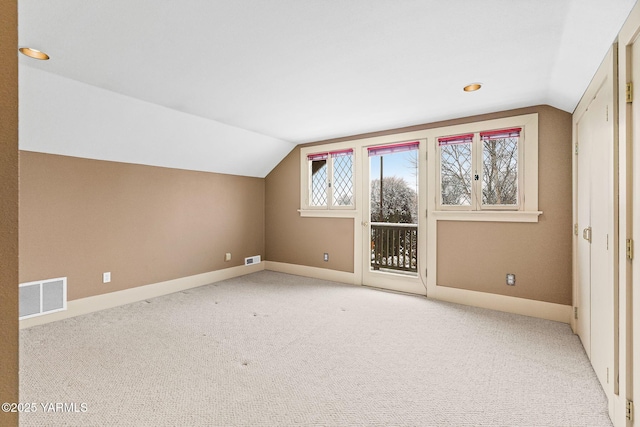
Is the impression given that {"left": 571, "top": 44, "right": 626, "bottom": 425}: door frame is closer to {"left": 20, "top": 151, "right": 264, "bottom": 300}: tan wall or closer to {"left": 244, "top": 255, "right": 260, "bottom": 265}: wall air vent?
{"left": 20, "top": 151, "right": 264, "bottom": 300}: tan wall

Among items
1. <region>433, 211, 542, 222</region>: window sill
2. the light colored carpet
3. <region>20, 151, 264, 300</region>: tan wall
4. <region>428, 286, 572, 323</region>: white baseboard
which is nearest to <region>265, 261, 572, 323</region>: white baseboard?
<region>428, 286, 572, 323</region>: white baseboard

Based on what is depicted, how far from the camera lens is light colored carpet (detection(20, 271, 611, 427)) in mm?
1744

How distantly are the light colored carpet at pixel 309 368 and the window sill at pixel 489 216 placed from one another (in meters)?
1.01

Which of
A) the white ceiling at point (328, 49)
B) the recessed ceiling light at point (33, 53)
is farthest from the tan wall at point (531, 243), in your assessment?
the recessed ceiling light at point (33, 53)

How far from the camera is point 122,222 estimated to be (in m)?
3.71

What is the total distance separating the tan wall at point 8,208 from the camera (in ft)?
2.06

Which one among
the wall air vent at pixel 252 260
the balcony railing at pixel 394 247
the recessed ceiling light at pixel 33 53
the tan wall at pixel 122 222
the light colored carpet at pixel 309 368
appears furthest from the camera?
the wall air vent at pixel 252 260

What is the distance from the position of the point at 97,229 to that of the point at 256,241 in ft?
8.02

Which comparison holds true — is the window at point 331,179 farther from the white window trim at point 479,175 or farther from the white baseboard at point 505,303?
the white baseboard at point 505,303

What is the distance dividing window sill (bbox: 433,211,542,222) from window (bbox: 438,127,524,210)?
0.25ft

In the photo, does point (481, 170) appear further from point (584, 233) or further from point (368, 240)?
point (368, 240)

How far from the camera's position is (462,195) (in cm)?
374

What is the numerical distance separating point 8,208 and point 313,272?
14.9ft

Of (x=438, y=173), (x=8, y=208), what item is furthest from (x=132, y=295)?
(x=438, y=173)
